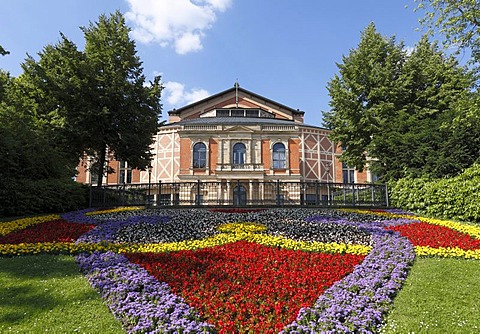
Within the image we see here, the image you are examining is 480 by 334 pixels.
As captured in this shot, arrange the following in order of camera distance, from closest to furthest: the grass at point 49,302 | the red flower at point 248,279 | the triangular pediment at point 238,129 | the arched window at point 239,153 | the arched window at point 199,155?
the grass at point 49,302
the red flower at point 248,279
the triangular pediment at point 238,129
the arched window at point 239,153
the arched window at point 199,155

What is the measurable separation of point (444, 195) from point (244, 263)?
10.3m

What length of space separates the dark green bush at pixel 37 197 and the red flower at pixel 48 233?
2.78 meters

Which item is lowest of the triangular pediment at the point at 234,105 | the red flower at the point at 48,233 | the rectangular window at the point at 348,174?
the red flower at the point at 48,233

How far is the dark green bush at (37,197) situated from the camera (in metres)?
12.1

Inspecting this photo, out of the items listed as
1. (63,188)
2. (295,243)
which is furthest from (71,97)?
(295,243)

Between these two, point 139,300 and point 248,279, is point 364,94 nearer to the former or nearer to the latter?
point 248,279

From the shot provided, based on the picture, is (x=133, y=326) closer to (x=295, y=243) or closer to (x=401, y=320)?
(x=401, y=320)

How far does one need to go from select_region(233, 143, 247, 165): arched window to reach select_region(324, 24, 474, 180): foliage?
48.6ft

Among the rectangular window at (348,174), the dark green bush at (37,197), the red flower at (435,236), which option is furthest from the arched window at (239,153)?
the red flower at (435,236)

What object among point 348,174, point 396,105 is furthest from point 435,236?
point 348,174

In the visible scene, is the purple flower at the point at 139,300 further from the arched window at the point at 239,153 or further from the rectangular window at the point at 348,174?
the rectangular window at the point at 348,174

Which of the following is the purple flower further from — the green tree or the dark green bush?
the green tree

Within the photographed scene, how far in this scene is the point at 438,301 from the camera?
4.56 meters

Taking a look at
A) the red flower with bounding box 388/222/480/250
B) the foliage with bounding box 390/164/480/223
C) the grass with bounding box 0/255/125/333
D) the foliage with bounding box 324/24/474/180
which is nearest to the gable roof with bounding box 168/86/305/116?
the foliage with bounding box 324/24/474/180
